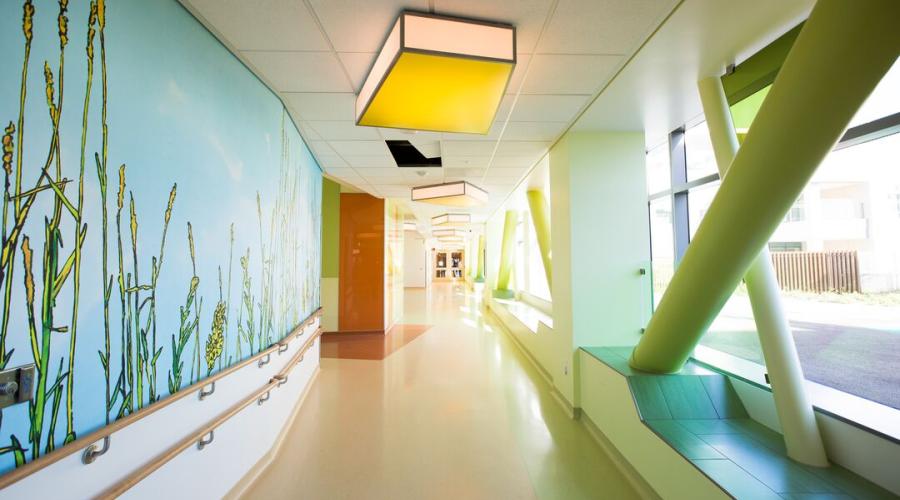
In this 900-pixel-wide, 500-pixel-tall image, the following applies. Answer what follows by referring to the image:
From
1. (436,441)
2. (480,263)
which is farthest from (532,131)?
(480,263)

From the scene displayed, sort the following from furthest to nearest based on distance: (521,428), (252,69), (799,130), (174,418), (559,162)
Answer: (559,162) < (521,428) < (252,69) < (174,418) < (799,130)

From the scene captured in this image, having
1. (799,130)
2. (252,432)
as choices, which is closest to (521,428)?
(252,432)

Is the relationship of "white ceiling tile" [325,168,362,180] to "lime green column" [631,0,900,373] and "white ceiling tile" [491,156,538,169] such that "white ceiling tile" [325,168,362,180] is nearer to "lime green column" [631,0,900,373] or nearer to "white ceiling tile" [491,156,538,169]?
"white ceiling tile" [491,156,538,169]

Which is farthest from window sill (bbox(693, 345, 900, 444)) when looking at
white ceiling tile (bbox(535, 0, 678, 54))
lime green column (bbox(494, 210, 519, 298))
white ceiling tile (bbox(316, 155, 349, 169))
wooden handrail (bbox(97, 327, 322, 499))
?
lime green column (bbox(494, 210, 519, 298))

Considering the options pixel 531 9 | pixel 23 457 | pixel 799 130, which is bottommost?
pixel 23 457

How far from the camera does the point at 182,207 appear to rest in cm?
210

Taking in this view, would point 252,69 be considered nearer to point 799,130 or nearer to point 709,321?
point 799,130

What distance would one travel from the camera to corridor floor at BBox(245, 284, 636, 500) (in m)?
2.80

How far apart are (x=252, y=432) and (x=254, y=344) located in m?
0.74

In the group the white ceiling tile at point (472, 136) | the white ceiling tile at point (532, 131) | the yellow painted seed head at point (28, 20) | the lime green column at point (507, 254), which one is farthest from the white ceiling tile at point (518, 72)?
the lime green column at point (507, 254)

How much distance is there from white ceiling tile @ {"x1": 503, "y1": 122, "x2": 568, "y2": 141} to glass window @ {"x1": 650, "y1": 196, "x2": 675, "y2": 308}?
150cm

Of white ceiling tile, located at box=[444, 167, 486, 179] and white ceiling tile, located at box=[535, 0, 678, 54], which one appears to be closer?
white ceiling tile, located at box=[535, 0, 678, 54]

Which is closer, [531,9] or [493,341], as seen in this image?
[531,9]

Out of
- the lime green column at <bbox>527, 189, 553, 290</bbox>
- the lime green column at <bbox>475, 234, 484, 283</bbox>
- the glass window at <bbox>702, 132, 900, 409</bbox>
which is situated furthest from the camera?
the lime green column at <bbox>475, 234, 484, 283</bbox>
